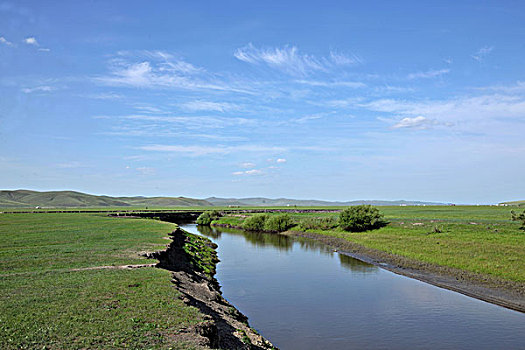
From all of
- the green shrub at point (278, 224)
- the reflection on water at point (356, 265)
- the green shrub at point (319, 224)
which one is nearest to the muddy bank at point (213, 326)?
the reflection on water at point (356, 265)

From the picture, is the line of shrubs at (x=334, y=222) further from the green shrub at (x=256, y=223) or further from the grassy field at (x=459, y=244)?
the grassy field at (x=459, y=244)

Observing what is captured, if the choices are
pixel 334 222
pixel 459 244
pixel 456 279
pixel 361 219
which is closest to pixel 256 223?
pixel 334 222

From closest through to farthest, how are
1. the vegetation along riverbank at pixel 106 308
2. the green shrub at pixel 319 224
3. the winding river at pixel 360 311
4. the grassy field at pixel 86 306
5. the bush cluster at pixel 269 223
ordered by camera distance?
the grassy field at pixel 86 306 < the vegetation along riverbank at pixel 106 308 < the winding river at pixel 360 311 < the green shrub at pixel 319 224 < the bush cluster at pixel 269 223

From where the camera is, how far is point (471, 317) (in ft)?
76.9

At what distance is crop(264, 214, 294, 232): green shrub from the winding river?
44085 mm

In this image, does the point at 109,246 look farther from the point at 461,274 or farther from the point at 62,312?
Answer: the point at 461,274

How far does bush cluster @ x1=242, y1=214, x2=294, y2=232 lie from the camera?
3356 inches

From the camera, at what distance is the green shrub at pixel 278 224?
3342 inches

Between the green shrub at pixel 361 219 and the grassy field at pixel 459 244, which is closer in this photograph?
the grassy field at pixel 459 244

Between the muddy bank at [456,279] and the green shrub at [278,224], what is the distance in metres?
35.1

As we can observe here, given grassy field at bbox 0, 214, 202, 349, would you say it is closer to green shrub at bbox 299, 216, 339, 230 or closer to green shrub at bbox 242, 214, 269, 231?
green shrub at bbox 299, 216, 339, 230

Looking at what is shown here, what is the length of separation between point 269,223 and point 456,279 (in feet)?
187

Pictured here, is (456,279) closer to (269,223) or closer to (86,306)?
(86,306)

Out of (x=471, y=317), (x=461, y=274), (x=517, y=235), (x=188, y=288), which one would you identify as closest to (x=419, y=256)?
(x=461, y=274)
